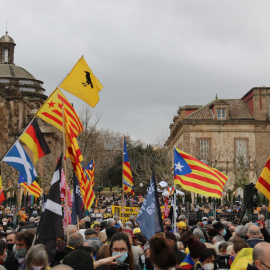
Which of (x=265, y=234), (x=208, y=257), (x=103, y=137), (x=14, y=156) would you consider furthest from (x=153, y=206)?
(x=103, y=137)

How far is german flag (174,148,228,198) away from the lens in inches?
602

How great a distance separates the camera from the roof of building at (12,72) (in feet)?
273

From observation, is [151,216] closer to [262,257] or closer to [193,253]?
[193,253]

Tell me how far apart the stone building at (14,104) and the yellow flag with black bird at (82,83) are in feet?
93.3

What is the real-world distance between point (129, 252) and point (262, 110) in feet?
193

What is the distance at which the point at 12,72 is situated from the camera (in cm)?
8394

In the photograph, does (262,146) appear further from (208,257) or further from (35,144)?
(208,257)

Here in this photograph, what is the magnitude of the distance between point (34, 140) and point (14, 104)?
48531 millimetres

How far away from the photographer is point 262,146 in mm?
63906

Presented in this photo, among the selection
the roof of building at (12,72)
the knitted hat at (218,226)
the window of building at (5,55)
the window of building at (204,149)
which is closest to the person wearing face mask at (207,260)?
the knitted hat at (218,226)

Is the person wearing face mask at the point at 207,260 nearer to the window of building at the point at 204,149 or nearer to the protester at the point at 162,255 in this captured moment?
the protester at the point at 162,255

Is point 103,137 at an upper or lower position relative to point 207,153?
upper

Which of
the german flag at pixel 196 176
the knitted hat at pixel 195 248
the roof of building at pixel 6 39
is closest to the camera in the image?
the knitted hat at pixel 195 248

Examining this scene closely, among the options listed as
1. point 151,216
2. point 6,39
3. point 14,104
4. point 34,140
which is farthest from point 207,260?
point 6,39
